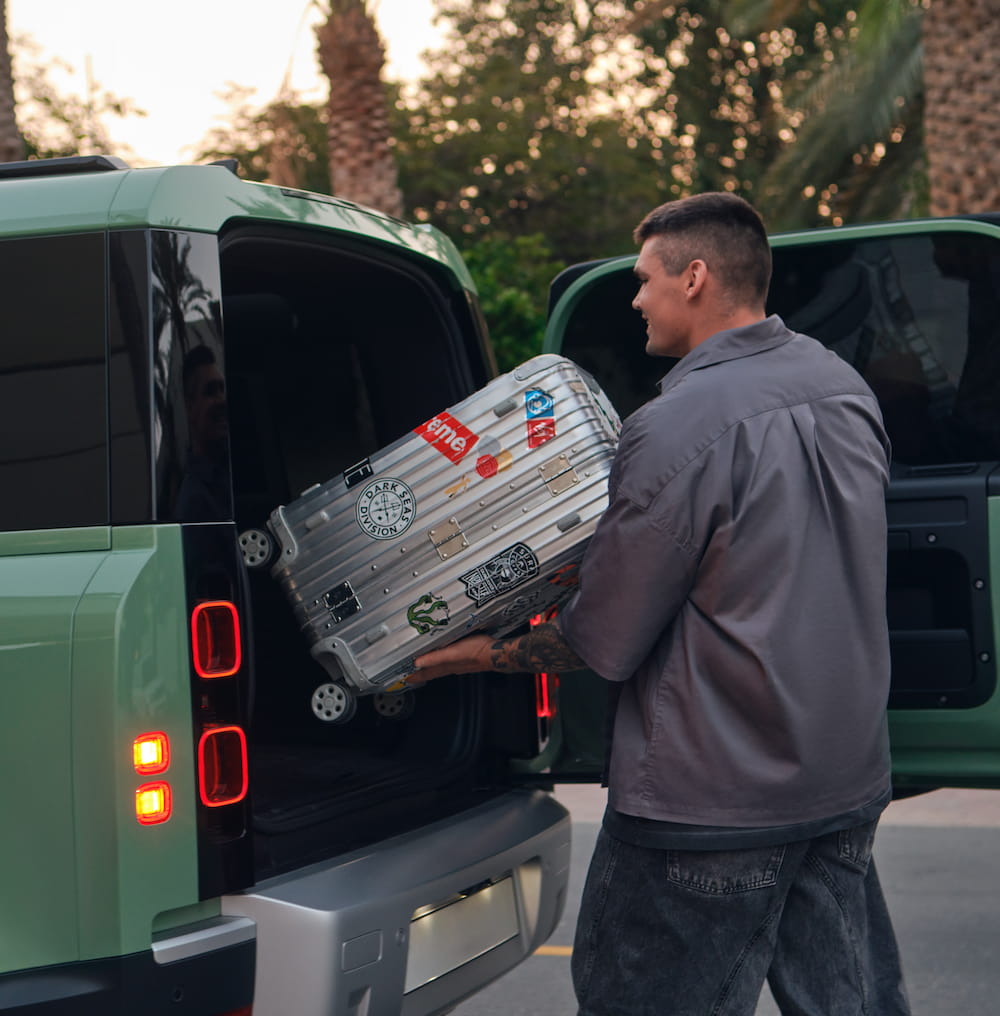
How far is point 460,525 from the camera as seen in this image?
299 cm

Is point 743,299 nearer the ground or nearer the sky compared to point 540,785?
nearer the sky

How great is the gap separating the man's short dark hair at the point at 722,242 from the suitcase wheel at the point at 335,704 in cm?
118

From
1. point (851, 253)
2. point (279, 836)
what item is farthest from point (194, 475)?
point (851, 253)

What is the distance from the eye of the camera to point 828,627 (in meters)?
2.49

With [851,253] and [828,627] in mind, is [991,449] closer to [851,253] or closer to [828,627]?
[851,253]

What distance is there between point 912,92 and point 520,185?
23.6ft

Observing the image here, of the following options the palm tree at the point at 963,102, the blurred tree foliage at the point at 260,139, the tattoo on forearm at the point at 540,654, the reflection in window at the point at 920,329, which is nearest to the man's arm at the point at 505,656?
the tattoo on forearm at the point at 540,654

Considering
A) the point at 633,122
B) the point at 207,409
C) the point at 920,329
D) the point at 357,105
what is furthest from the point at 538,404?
the point at 633,122

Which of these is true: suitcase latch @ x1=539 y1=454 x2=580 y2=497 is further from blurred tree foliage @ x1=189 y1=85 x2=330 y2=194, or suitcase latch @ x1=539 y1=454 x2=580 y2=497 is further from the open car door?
blurred tree foliage @ x1=189 y1=85 x2=330 y2=194

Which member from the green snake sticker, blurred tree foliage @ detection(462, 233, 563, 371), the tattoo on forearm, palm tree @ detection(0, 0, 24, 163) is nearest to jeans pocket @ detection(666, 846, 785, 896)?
the tattoo on forearm

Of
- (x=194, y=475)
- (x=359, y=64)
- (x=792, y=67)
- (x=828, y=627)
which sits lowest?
(x=828, y=627)

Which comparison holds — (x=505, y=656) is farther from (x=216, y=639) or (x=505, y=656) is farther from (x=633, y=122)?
(x=633, y=122)

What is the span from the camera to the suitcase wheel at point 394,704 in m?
3.55

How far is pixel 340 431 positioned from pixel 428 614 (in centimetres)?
88
